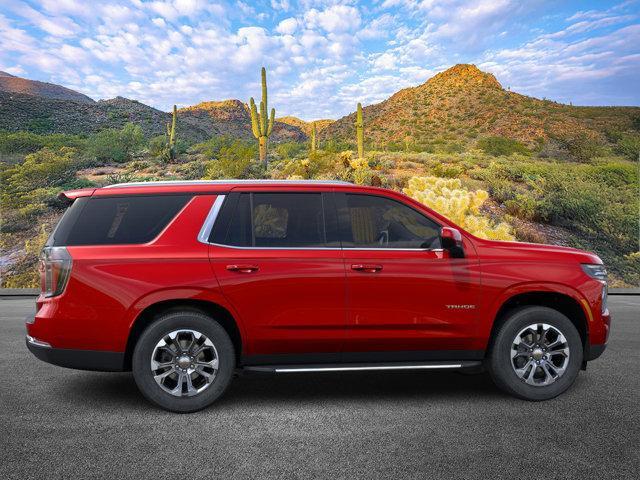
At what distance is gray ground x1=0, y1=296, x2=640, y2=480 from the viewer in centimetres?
397

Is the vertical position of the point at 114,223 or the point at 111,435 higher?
the point at 114,223

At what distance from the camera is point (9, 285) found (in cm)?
2255

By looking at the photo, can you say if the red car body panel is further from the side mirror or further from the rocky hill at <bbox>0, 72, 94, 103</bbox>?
the rocky hill at <bbox>0, 72, 94, 103</bbox>

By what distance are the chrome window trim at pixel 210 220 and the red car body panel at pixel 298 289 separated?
39 millimetres

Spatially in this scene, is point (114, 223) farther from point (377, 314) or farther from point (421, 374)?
point (421, 374)

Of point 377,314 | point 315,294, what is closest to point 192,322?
point 315,294

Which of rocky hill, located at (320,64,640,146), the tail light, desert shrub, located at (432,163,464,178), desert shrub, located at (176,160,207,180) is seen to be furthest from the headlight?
rocky hill, located at (320,64,640,146)

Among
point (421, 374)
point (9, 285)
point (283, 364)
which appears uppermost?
point (283, 364)

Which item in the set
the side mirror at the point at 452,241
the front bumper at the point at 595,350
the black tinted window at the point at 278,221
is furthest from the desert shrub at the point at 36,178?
the front bumper at the point at 595,350

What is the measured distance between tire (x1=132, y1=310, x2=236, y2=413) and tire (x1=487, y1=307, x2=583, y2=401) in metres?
2.32

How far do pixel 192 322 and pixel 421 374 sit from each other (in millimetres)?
2721

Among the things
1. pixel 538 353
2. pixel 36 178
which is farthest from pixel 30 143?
pixel 538 353

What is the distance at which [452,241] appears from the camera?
17.6 ft

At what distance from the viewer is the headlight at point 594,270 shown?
5.70 meters
